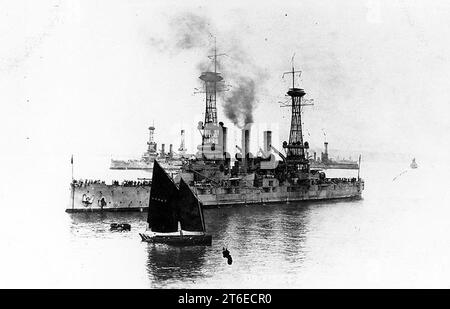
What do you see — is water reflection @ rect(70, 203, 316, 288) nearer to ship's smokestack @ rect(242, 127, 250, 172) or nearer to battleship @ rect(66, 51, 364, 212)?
battleship @ rect(66, 51, 364, 212)

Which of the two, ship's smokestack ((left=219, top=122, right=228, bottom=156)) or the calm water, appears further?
ship's smokestack ((left=219, top=122, right=228, bottom=156))

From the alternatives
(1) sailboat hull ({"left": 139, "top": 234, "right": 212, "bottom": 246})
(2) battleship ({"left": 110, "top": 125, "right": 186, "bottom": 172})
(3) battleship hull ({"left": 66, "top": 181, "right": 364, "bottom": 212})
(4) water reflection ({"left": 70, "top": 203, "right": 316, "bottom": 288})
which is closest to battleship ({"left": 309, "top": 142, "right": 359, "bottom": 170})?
(2) battleship ({"left": 110, "top": 125, "right": 186, "bottom": 172})

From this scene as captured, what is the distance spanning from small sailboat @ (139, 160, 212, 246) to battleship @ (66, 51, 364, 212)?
54.9 feet

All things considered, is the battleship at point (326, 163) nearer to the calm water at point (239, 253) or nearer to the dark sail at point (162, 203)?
the calm water at point (239, 253)

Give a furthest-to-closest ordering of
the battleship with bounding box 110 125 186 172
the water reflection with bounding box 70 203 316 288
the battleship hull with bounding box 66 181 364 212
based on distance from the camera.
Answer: the battleship with bounding box 110 125 186 172
the battleship hull with bounding box 66 181 364 212
the water reflection with bounding box 70 203 316 288

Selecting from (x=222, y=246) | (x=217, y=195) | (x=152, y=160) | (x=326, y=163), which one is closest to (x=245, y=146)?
(x=217, y=195)

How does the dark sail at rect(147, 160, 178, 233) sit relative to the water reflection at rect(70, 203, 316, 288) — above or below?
above

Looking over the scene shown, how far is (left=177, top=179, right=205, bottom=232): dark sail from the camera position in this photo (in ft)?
89.1

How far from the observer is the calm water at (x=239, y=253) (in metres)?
19.5

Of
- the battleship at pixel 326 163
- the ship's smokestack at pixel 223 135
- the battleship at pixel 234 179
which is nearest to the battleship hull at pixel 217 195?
the battleship at pixel 234 179

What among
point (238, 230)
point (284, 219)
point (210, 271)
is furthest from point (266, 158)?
point (210, 271)

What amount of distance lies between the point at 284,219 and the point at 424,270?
815 inches

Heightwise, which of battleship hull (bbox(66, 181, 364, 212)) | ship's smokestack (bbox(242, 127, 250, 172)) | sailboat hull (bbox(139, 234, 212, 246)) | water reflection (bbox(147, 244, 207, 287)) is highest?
ship's smokestack (bbox(242, 127, 250, 172))
